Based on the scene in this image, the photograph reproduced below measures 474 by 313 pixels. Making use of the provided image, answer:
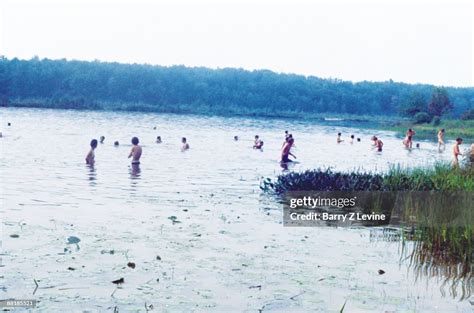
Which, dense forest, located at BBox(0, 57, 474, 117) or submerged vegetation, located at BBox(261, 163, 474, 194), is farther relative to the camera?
dense forest, located at BBox(0, 57, 474, 117)

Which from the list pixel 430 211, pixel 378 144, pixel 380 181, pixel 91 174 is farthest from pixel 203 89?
pixel 430 211

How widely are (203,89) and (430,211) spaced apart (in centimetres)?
14578

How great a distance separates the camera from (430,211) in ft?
44.0

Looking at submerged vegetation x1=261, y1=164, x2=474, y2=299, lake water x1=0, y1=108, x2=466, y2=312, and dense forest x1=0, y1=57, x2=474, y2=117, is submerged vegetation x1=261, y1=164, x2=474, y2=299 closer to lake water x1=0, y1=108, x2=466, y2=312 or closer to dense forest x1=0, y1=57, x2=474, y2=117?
lake water x1=0, y1=108, x2=466, y2=312

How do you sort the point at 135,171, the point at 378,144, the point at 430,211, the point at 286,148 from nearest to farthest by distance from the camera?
the point at 430,211 < the point at 135,171 < the point at 286,148 < the point at 378,144

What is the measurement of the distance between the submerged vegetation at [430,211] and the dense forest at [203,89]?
10380cm

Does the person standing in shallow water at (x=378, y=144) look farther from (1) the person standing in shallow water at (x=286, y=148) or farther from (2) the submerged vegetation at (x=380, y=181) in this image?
(2) the submerged vegetation at (x=380, y=181)

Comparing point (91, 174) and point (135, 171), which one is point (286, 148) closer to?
point (135, 171)

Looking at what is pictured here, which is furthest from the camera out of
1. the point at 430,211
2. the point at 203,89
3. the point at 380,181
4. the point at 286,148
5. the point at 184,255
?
the point at 203,89

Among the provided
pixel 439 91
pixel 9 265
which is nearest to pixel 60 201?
pixel 9 265

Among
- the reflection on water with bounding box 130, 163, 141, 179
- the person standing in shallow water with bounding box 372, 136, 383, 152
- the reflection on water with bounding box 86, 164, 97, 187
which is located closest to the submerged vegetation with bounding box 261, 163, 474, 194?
the reflection on water with bounding box 86, 164, 97, 187

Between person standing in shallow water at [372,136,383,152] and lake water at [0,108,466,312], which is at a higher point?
person standing in shallow water at [372,136,383,152]

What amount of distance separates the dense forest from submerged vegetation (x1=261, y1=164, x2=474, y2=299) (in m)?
104

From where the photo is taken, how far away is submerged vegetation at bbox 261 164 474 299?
11.1m
